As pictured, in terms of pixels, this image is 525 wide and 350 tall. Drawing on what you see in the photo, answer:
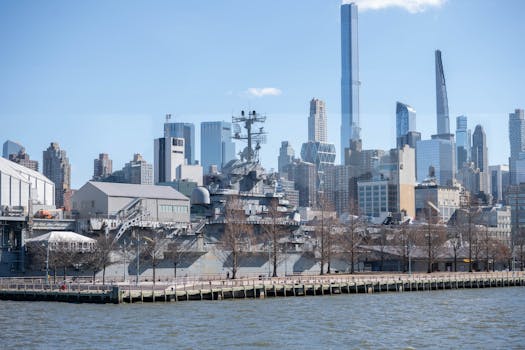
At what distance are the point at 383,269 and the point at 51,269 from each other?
185 feet

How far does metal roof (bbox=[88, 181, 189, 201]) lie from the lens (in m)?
110

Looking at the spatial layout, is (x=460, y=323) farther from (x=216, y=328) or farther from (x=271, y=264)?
(x=271, y=264)

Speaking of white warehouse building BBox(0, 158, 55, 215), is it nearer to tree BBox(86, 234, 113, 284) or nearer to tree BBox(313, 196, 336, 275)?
tree BBox(86, 234, 113, 284)

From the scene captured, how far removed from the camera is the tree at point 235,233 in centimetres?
10744

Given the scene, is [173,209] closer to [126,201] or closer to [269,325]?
[126,201]

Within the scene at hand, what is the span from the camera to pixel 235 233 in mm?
107562

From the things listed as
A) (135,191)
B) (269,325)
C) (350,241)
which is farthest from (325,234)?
(269,325)

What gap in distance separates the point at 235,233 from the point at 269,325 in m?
44.9

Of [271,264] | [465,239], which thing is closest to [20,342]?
[271,264]

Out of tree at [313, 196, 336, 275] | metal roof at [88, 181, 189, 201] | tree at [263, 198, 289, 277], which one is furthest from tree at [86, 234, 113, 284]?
tree at [313, 196, 336, 275]

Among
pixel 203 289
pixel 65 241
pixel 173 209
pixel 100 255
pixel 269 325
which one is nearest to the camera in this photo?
pixel 269 325

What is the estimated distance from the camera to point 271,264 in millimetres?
116000

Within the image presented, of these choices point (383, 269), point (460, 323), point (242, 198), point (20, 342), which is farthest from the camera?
point (383, 269)

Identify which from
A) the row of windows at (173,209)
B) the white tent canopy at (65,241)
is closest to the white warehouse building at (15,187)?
the row of windows at (173,209)
